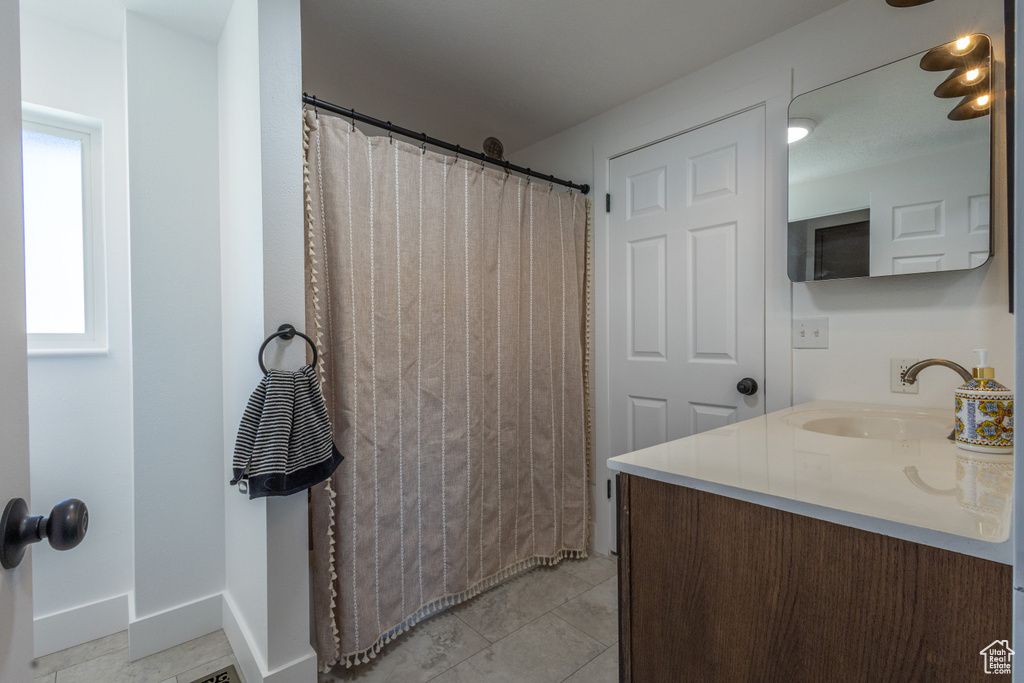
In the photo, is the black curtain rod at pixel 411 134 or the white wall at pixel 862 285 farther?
the black curtain rod at pixel 411 134

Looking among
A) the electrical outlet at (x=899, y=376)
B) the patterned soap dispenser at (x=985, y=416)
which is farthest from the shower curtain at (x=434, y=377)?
the patterned soap dispenser at (x=985, y=416)

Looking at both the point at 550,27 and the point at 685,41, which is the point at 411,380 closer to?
the point at 550,27

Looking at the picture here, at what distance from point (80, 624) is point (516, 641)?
1573 millimetres

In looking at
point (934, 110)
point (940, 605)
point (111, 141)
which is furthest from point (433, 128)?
point (940, 605)

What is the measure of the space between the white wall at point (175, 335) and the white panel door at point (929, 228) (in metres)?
2.34

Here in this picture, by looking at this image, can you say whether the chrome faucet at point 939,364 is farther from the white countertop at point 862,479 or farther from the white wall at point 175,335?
the white wall at point 175,335

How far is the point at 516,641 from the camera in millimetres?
1692

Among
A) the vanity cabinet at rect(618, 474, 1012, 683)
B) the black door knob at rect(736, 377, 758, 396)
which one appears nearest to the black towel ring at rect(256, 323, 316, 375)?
the vanity cabinet at rect(618, 474, 1012, 683)

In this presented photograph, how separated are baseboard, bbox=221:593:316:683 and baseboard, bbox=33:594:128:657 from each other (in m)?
0.50

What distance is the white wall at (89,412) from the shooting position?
5.20 ft

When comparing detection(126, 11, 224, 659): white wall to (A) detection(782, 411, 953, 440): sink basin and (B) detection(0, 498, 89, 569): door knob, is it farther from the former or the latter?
(A) detection(782, 411, 953, 440): sink basin

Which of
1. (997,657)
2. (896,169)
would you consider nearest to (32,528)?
(997,657)

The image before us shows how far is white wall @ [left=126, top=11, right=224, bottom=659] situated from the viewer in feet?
5.23

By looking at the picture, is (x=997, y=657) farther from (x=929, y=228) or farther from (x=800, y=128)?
(x=800, y=128)
